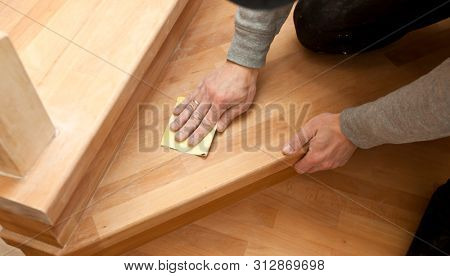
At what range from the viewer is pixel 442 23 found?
94 centimetres

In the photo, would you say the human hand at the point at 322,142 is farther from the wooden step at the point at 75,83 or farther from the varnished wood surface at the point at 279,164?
the wooden step at the point at 75,83

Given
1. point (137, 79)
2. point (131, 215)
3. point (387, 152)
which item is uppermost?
point (137, 79)

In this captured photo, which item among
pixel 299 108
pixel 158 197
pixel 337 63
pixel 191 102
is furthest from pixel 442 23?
pixel 158 197

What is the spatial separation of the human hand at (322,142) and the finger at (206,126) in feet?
0.41

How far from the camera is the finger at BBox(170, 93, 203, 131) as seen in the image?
2.25 ft

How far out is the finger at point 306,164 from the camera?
27.1 inches

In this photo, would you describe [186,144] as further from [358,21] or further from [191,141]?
[358,21]

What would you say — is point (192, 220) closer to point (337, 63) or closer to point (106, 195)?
point (106, 195)

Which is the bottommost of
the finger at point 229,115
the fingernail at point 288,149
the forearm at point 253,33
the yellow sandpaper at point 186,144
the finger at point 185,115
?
the fingernail at point 288,149

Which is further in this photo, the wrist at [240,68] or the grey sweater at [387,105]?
the wrist at [240,68]

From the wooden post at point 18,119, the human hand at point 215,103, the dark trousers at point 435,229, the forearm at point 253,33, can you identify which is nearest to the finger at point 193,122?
the human hand at point 215,103

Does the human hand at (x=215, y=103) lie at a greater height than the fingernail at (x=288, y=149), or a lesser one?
greater

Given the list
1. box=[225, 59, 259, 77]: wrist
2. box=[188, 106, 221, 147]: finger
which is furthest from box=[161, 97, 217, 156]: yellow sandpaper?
box=[225, 59, 259, 77]: wrist

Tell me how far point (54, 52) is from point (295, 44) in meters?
0.46
